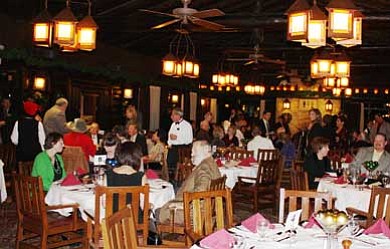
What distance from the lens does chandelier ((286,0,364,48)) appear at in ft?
18.5

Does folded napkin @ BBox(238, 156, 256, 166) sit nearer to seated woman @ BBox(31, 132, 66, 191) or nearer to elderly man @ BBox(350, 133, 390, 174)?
elderly man @ BBox(350, 133, 390, 174)

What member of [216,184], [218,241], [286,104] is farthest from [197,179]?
[286,104]

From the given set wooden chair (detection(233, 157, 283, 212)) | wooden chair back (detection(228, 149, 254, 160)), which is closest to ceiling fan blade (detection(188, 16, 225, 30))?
wooden chair (detection(233, 157, 283, 212))

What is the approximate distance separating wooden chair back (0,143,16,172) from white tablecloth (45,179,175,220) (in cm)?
397

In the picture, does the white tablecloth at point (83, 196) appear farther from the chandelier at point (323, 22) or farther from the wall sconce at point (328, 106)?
the wall sconce at point (328, 106)

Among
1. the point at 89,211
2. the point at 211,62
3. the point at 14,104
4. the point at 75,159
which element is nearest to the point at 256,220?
the point at 89,211

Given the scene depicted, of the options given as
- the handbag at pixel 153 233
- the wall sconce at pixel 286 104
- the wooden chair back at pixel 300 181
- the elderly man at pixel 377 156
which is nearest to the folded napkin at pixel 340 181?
the elderly man at pixel 377 156

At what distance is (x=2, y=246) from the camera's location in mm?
6145

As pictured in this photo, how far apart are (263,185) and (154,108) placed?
25.8 ft

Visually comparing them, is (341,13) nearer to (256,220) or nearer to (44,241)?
(256,220)

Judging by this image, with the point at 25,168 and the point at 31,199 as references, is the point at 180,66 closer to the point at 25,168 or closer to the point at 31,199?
the point at 25,168

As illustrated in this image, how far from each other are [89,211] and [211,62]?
15.1m

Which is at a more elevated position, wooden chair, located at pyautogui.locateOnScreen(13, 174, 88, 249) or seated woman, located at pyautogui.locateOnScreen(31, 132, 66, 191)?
seated woman, located at pyautogui.locateOnScreen(31, 132, 66, 191)

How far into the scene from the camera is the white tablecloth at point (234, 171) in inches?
325
